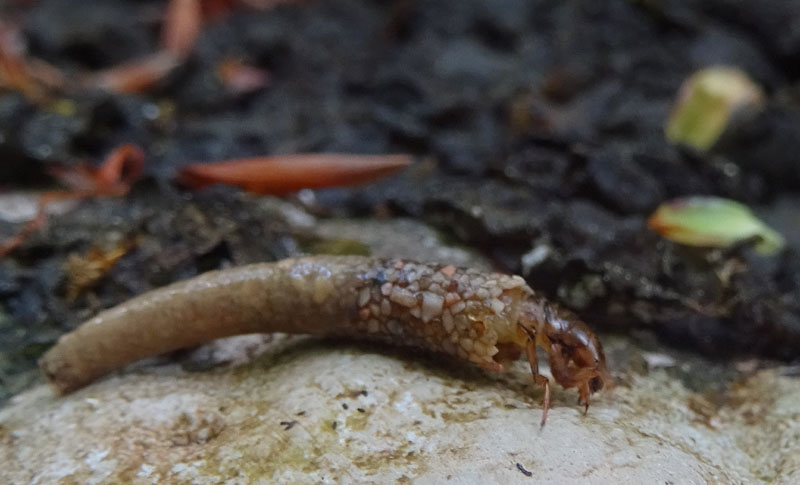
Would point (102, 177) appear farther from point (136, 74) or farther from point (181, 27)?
point (181, 27)

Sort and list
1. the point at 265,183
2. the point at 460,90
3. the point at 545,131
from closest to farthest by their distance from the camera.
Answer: the point at 265,183 → the point at 545,131 → the point at 460,90

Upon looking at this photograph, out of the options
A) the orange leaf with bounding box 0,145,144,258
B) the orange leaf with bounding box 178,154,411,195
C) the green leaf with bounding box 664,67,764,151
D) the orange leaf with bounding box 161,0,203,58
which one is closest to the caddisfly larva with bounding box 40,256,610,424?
the orange leaf with bounding box 178,154,411,195

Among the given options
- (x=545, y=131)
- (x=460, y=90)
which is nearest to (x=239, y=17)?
(x=460, y=90)

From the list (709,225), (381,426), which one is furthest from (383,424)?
(709,225)

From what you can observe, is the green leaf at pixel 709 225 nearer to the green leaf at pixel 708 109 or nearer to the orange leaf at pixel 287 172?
the green leaf at pixel 708 109

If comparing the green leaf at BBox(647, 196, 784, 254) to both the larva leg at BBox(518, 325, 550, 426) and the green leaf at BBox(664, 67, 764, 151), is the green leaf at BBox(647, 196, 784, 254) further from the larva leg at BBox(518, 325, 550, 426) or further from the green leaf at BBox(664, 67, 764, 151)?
the larva leg at BBox(518, 325, 550, 426)

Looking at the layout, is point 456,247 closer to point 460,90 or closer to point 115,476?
point 460,90

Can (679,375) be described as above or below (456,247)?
below
